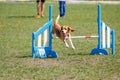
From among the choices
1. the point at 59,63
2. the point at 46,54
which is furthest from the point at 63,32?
the point at 59,63

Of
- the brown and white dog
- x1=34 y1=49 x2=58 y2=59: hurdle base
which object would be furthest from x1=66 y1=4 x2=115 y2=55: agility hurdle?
x1=34 y1=49 x2=58 y2=59: hurdle base

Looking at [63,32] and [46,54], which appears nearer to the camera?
[46,54]

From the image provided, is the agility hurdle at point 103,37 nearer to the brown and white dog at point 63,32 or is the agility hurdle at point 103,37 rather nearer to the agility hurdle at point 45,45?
the brown and white dog at point 63,32

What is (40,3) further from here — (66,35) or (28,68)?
(28,68)

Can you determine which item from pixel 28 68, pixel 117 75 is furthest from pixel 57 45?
pixel 117 75

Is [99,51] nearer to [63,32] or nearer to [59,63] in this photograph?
[63,32]

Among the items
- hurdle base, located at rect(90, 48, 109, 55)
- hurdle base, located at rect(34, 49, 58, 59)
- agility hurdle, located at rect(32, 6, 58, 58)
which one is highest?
agility hurdle, located at rect(32, 6, 58, 58)

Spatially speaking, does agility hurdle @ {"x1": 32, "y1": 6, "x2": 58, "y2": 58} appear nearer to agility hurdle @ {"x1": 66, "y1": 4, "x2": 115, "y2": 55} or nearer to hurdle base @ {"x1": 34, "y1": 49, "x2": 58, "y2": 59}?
hurdle base @ {"x1": 34, "y1": 49, "x2": 58, "y2": 59}

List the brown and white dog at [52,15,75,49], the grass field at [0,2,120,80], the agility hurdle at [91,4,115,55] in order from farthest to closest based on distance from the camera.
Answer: the brown and white dog at [52,15,75,49] → the agility hurdle at [91,4,115,55] → the grass field at [0,2,120,80]

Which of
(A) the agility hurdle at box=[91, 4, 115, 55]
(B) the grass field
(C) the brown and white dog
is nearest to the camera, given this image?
(B) the grass field

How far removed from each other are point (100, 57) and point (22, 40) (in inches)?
166

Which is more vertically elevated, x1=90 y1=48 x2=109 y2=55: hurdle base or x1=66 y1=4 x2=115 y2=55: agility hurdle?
x1=66 y1=4 x2=115 y2=55: agility hurdle

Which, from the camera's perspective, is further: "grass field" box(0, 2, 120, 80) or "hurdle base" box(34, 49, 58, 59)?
"hurdle base" box(34, 49, 58, 59)

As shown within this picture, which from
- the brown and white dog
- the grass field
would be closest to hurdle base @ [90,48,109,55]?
the grass field
